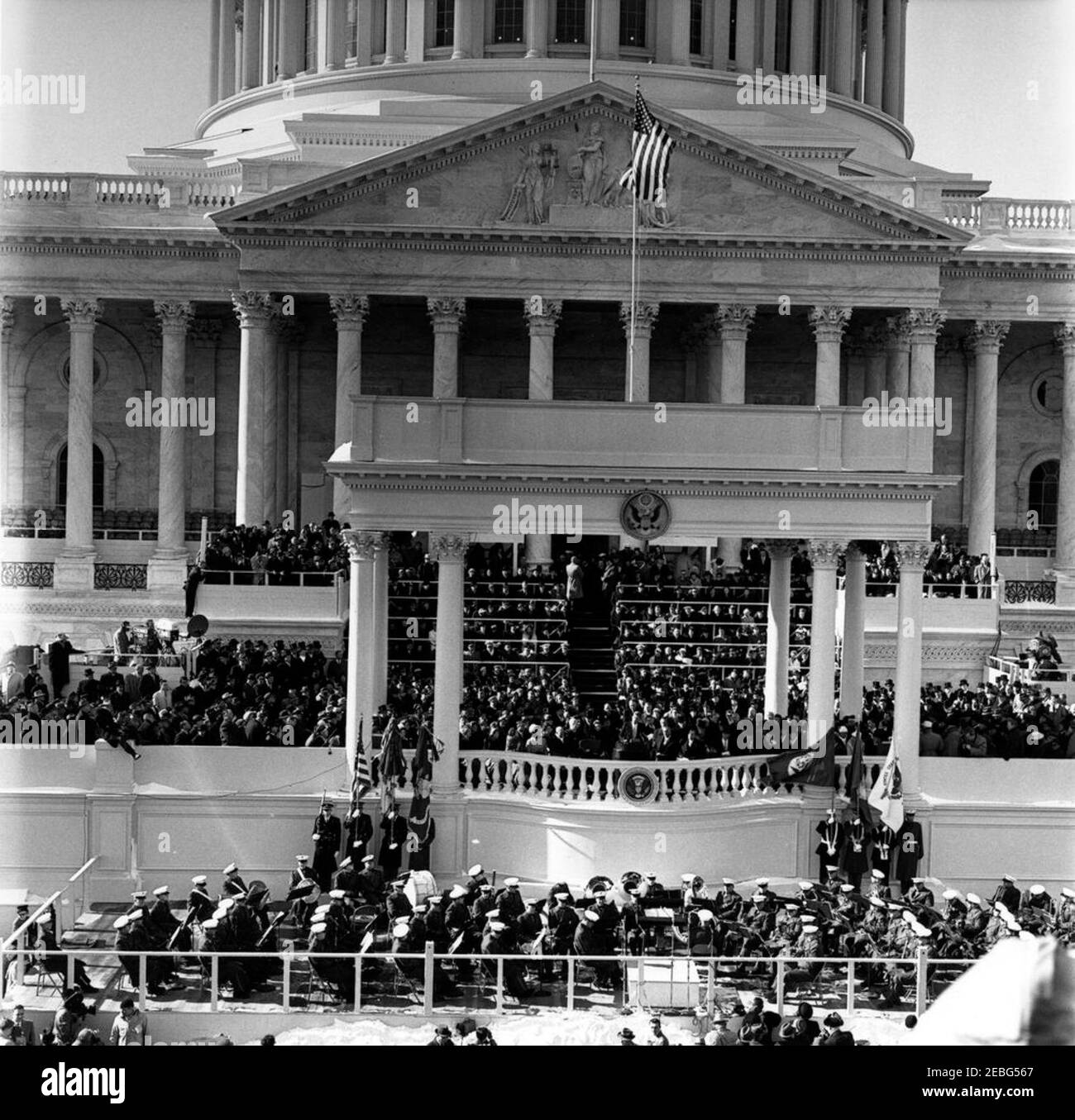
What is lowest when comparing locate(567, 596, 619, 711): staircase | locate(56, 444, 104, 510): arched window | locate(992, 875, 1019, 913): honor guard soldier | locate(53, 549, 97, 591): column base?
locate(992, 875, 1019, 913): honor guard soldier

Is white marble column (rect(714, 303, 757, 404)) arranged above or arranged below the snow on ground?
above

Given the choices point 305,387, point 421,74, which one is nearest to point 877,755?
point 305,387

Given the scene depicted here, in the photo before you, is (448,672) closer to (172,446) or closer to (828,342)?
(828,342)

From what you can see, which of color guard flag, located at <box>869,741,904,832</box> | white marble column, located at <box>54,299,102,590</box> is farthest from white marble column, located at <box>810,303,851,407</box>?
color guard flag, located at <box>869,741,904,832</box>

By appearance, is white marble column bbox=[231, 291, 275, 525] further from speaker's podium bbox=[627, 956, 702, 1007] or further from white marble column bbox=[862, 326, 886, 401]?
speaker's podium bbox=[627, 956, 702, 1007]

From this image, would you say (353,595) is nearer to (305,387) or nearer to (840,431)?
(840,431)

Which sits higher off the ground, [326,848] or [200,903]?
[326,848]

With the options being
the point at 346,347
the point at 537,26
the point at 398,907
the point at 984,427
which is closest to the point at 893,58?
the point at 537,26
